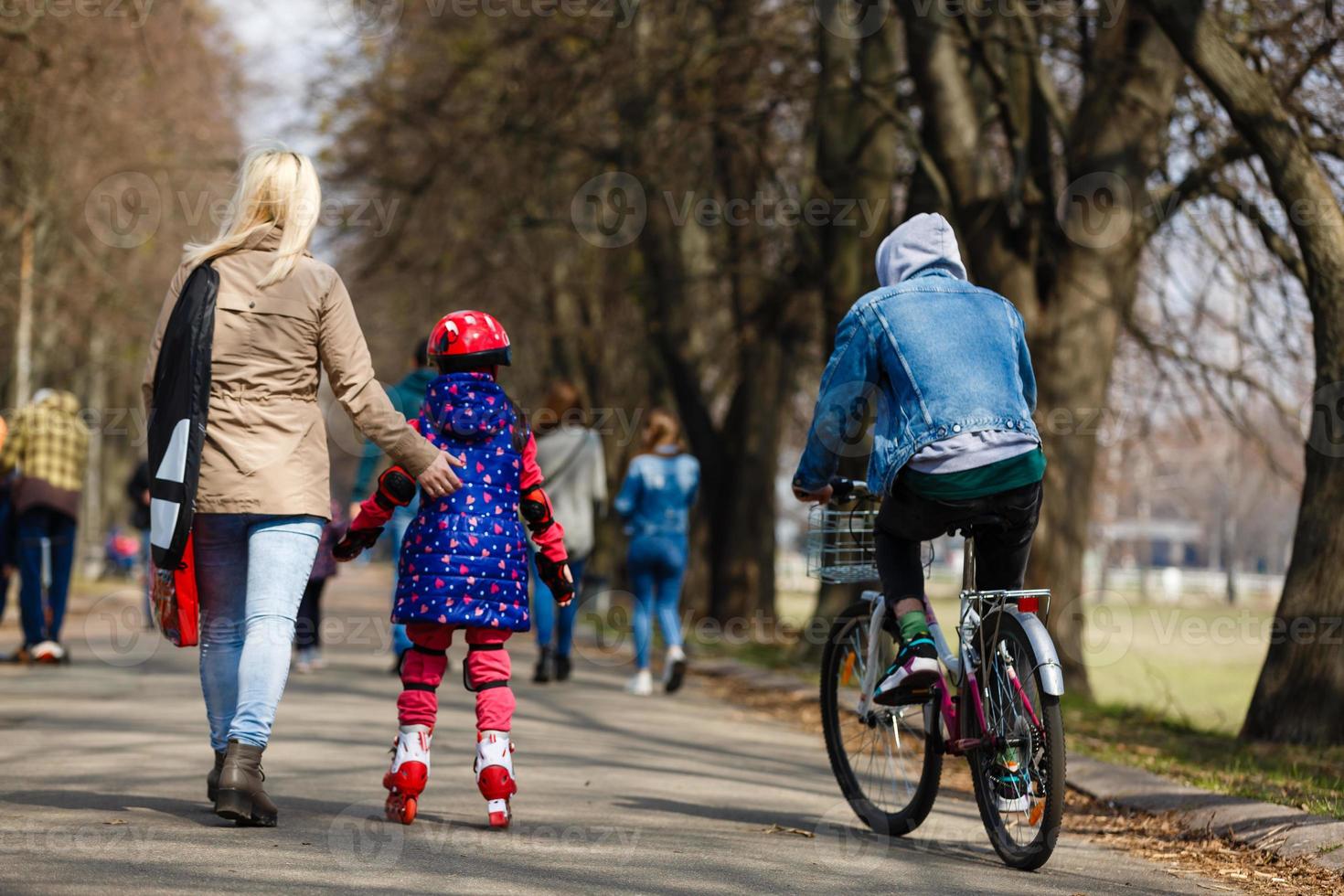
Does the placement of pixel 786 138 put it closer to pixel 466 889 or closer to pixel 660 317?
pixel 660 317

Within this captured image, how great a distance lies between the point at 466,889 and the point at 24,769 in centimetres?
294

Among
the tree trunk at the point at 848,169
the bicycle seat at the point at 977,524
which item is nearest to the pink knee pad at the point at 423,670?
the bicycle seat at the point at 977,524

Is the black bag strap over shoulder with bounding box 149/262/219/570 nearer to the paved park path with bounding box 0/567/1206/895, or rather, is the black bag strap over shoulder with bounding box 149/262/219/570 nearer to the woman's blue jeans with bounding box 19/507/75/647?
the paved park path with bounding box 0/567/1206/895

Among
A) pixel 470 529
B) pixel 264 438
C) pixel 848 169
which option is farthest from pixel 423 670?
pixel 848 169

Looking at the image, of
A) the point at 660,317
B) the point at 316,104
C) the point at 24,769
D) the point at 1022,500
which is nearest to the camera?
the point at 1022,500

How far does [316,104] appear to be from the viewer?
2391 centimetres

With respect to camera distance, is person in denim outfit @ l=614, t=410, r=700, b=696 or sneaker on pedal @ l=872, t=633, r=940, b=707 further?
person in denim outfit @ l=614, t=410, r=700, b=696

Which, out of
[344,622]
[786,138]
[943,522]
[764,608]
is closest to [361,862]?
[943,522]

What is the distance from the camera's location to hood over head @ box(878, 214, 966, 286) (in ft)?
18.9

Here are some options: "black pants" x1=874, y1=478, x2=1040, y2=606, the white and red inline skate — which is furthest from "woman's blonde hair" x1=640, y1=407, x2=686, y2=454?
"black pants" x1=874, y1=478, x2=1040, y2=606

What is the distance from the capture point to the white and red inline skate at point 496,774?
5773 mm

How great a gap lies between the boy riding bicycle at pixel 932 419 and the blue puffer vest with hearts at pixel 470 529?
981 mm

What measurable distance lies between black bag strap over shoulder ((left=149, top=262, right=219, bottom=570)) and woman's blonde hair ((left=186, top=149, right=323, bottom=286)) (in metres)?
0.13

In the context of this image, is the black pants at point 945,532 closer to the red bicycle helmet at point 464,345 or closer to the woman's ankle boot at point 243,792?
the red bicycle helmet at point 464,345
